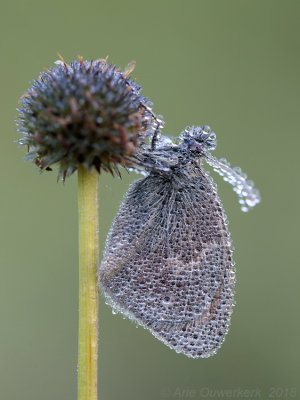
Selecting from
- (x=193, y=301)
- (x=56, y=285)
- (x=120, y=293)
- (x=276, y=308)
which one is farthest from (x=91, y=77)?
(x=276, y=308)

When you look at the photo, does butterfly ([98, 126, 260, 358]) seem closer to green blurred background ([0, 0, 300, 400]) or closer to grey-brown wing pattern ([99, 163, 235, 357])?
grey-brown wing pattern ([99, 163, 235, 357])

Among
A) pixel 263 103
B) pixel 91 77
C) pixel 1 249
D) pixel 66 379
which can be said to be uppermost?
pixel 263 103

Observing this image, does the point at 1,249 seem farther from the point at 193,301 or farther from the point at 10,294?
the point at 193,301

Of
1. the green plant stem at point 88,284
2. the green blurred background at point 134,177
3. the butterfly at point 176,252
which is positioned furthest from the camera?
the green blurred background at point 134,177

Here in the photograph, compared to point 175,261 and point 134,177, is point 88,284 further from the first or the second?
point 134,177

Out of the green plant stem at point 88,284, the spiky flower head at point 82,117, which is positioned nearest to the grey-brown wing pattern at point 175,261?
the green plant stem at point 88,284

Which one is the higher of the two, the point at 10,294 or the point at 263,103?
the point at 263,103

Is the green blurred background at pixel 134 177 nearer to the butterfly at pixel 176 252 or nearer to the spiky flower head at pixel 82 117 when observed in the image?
the butterfly at pixel 176 252

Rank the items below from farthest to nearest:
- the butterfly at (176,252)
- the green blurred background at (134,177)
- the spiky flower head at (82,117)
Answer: the green blurred background at (134,177)
the butterfly at (176,252)
the spiky flower head at (82,117)
